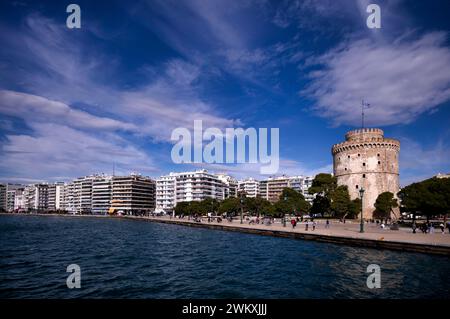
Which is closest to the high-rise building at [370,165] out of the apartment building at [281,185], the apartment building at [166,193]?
the apartment building at [281,185]

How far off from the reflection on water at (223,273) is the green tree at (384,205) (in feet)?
136

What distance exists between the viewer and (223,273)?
72.0 ft

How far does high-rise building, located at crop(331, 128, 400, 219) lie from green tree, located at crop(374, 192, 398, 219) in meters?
2.24

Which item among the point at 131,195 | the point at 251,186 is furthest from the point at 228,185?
the point at 131,195

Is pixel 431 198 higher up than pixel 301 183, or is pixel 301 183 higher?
pixel 301 183

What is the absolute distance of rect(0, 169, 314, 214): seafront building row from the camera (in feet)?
498

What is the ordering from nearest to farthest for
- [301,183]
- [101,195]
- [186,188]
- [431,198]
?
[431,198] → [186,188] → [301,183] → [101,195]

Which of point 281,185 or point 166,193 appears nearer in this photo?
point 166,193

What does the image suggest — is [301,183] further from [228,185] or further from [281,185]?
[228,185]

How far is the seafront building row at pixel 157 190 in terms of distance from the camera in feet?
498

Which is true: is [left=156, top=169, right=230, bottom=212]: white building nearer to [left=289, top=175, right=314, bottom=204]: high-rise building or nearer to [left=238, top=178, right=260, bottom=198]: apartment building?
[left=238, top=178, right=260, bottom=198]: apartment building

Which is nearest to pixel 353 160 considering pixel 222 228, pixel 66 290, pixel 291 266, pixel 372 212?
pixel 372 212

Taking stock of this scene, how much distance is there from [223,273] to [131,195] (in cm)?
14741

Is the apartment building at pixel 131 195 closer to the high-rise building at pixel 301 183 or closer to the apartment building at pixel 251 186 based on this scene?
the apartment building at pixel 251 186
